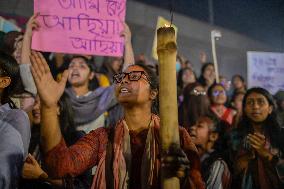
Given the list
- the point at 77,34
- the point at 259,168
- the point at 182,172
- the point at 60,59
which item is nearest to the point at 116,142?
the point at 182,172

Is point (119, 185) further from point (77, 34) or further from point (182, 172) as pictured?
point (77, 34)

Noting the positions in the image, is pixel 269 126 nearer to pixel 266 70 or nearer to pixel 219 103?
pixel 219 103

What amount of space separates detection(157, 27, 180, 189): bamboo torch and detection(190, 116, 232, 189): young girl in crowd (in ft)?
6.29

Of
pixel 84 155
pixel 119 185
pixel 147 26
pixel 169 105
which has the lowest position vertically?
pixel 119 185

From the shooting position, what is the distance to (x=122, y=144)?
2.45m

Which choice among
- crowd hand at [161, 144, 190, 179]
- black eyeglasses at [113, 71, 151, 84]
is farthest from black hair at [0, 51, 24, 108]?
crowd hand at [161, 144, 190, 179]

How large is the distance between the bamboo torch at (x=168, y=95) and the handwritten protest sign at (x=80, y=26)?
1.79 metres

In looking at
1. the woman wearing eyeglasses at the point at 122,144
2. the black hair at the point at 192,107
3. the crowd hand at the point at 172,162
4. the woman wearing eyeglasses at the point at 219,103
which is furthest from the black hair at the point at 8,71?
the woman wearing eyeglasses at the point at 219,103

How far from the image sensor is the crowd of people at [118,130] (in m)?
2.22

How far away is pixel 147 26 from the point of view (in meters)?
9.88

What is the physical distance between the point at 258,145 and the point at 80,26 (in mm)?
1829

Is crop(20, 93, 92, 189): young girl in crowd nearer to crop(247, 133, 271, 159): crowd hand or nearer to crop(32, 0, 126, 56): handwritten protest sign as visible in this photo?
crop(32, 0, 126, 56): handwritten protest sign

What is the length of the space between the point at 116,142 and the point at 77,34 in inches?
54.2

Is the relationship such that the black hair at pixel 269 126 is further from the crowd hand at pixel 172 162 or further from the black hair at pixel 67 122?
the crowd hand at pixel 172 162
